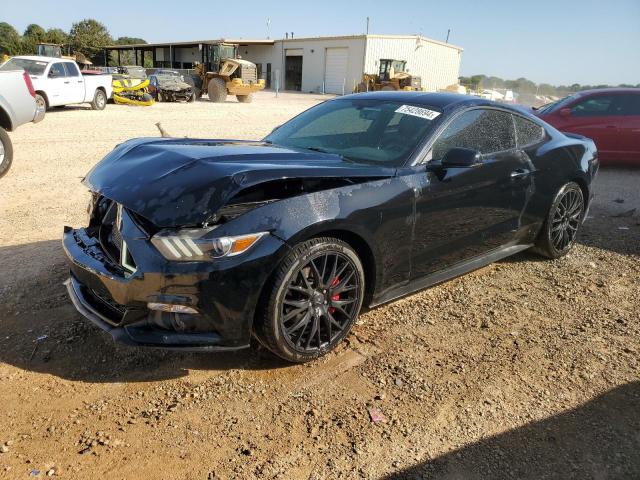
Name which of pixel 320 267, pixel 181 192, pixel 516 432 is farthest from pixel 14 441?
pixel 516 432

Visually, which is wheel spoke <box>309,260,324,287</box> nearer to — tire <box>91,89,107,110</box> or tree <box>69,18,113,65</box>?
tire <box>91,89,107,110</box>

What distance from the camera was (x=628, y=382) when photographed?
3.09 meters

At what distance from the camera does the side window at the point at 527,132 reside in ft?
14.3

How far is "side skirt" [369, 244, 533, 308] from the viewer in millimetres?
3455

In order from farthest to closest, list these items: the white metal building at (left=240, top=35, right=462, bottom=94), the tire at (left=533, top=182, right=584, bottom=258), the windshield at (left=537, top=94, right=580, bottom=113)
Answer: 1. the white metal building at (left=240, top=35, right=462, bottom=94)
2. the windshield at (left=537, top=94, right=580, bottom=113)
3. the tire at (left=533, top=182, right=584, bottom=258)

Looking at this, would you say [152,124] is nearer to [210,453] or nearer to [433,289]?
[433,289]

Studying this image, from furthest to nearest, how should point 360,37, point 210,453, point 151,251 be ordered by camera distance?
point 360,37 → point 151,251 → point 210,453

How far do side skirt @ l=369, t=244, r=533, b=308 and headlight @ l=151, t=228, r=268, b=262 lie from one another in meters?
1.17

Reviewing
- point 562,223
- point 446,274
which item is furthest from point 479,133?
point 562,223

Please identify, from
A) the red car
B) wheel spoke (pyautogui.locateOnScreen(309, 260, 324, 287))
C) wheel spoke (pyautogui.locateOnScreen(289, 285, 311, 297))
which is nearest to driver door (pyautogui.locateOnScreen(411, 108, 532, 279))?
wheel spoke (pyautogui.locateOnScreen(309, 260, 324, 287))

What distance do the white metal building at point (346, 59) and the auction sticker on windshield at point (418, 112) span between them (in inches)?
1487

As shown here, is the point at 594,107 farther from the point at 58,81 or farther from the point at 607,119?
the point at 58,81

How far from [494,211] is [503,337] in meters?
1.02

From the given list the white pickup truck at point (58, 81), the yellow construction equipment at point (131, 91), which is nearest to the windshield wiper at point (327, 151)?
Answer: the white pickup truck at point (58, 81)
